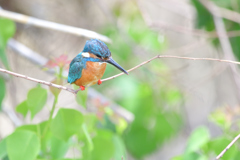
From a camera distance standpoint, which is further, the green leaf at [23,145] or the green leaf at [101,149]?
the green leaf at [101,149]

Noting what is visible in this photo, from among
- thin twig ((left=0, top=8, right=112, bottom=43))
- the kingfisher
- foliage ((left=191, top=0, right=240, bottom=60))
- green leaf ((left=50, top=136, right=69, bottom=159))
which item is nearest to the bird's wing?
the kingfisher

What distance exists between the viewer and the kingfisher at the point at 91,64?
104 cm

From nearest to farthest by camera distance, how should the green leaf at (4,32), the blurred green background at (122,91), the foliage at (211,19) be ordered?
the blurred green background at (122,91), the green leaf at (4,32), the foliage at (211,19)

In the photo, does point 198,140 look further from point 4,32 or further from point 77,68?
point 4,32

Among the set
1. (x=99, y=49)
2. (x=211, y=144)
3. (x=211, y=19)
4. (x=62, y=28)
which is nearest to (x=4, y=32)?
(x=62, y=28)

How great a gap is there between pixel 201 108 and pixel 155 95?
1458 millimetres

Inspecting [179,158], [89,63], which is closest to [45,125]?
[89,63]

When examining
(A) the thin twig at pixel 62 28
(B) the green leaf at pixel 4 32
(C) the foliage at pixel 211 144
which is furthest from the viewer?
(A) the thin twig at pixel 62 28

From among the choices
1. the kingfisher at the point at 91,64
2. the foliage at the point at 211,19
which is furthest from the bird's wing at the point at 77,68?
the foliage at the point at 211,19

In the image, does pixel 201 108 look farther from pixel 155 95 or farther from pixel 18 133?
pixel 18 133

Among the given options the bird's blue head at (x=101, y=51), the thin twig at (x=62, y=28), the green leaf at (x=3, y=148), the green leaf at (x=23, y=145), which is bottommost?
the green leaf at (x=3, y=148)

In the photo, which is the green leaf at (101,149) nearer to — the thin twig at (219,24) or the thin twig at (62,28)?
the thin twig at (62,28)

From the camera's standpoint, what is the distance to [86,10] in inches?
127

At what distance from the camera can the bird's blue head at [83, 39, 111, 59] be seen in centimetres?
104
